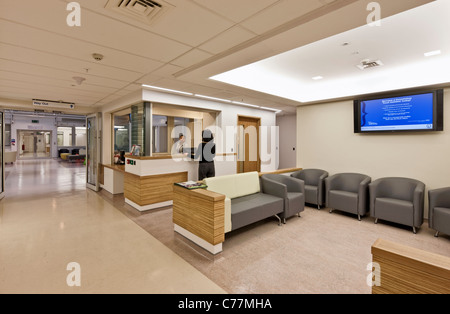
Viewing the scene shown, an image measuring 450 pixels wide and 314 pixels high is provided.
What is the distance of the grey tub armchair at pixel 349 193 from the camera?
14.8 feet

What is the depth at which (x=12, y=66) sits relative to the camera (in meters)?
3.46

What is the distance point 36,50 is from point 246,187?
12.7ft

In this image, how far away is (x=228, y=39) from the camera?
103 inches

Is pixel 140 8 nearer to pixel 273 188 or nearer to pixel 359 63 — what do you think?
pixel 273 188

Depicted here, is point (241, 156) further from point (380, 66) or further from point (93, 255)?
point (93, 255)

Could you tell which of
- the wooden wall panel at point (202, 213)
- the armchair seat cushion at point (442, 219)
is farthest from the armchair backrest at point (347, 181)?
the wooden wall panel at point (202, 213)

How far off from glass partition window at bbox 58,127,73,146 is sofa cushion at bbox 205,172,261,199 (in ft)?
66.2

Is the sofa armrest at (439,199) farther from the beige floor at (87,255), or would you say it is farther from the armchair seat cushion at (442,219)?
the beige floor at (87,255)

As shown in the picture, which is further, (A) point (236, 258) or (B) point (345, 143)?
(B) point (345, 143)

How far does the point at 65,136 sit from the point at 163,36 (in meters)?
21.3

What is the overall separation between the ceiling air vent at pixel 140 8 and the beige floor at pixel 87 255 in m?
2.78

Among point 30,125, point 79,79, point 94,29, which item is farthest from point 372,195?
point 30,125

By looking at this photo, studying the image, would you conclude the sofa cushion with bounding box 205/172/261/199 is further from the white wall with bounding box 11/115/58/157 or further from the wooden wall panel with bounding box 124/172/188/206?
the white wall with bounding box 11/115/58/157
